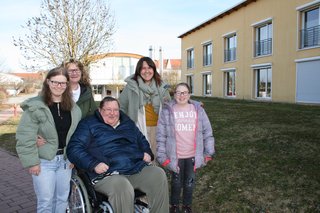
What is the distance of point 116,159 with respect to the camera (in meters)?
3.09

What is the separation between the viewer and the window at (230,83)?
22631mm

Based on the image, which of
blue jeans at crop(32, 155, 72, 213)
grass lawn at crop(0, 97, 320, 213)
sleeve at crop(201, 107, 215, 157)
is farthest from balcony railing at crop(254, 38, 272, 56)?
blue jeans at crop(32, 155, 72, 213)

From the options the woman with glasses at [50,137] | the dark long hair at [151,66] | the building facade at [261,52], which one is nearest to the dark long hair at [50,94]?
the woman with glasses at [50,137]

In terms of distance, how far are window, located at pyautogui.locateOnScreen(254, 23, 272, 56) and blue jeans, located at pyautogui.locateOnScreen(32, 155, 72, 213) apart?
58.2 ft

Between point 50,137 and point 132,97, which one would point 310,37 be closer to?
point 132,97

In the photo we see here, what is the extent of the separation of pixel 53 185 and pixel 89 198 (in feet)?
1.23

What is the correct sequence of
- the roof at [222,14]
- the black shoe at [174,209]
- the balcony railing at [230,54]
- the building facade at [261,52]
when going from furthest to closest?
the balcony railing at [230,54]
the roof at [222,14]
the building facade at [261,52]
the black shoe at [174,209]

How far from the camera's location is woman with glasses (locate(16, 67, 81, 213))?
2.70 metres

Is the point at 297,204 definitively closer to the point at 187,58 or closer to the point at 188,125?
the point at 188,125

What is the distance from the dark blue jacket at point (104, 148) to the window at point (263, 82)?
1687 centimetres

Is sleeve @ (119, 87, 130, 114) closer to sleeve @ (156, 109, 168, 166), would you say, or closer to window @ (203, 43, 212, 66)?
sleeve @ (156, 109, 168, 166)

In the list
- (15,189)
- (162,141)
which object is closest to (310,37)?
(162,141)

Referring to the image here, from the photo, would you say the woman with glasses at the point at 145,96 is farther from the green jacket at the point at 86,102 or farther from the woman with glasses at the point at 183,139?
the green jacket at the point at 86,102

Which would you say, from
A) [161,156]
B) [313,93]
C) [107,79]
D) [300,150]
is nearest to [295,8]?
[313,93]
